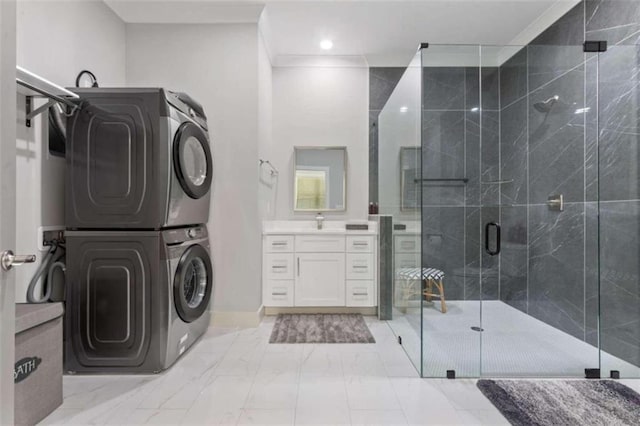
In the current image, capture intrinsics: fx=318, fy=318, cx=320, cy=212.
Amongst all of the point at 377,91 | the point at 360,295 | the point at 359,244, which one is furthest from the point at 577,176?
the point at 377,91

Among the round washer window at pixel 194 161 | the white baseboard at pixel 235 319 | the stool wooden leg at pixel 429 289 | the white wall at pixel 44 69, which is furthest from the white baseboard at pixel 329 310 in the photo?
the white wall at pixel 44 69

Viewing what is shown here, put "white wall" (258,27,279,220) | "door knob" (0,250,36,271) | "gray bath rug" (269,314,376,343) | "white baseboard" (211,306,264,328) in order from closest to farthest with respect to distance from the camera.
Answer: "door knob" (0,250,36,271)
"gray bath rug" (269,314,376,343)
"white baseboard" (211,306,264,328)
"white wall" (258,27,279,220)

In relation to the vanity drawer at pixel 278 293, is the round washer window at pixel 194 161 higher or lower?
higher

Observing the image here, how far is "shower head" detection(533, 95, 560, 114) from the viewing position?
244 cm

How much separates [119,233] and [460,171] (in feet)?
7.78

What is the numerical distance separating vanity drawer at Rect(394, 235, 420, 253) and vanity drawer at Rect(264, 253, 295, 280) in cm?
106

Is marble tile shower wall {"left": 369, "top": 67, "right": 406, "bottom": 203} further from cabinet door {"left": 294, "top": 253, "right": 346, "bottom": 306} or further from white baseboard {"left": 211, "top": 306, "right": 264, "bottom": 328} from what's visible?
white baseboard {"left": 211, "top": 306, "right": 264, "bottom": 328}

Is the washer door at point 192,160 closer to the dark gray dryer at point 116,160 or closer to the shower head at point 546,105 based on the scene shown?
the dark gray dryer at point 116,160

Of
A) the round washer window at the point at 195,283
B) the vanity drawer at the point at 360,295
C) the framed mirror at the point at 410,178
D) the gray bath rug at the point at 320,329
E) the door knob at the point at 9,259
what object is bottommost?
the gray bath rug at the point at 320,329

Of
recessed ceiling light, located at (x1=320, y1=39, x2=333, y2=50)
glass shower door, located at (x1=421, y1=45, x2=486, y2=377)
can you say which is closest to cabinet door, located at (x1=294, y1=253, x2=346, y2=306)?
glass shower door, located at (x1=421, y1=45, x2=486, y2=377)

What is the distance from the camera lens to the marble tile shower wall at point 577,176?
84.0 inches

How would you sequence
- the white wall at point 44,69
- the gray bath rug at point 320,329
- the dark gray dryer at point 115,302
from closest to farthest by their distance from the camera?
the white wall at point 44,69 → the dark gray dryer at point 115,302 → the gray bath rug at point 320,329

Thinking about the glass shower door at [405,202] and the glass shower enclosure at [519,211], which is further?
the glass shower door at [405,202]

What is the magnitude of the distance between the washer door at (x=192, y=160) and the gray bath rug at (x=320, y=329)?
136cm
